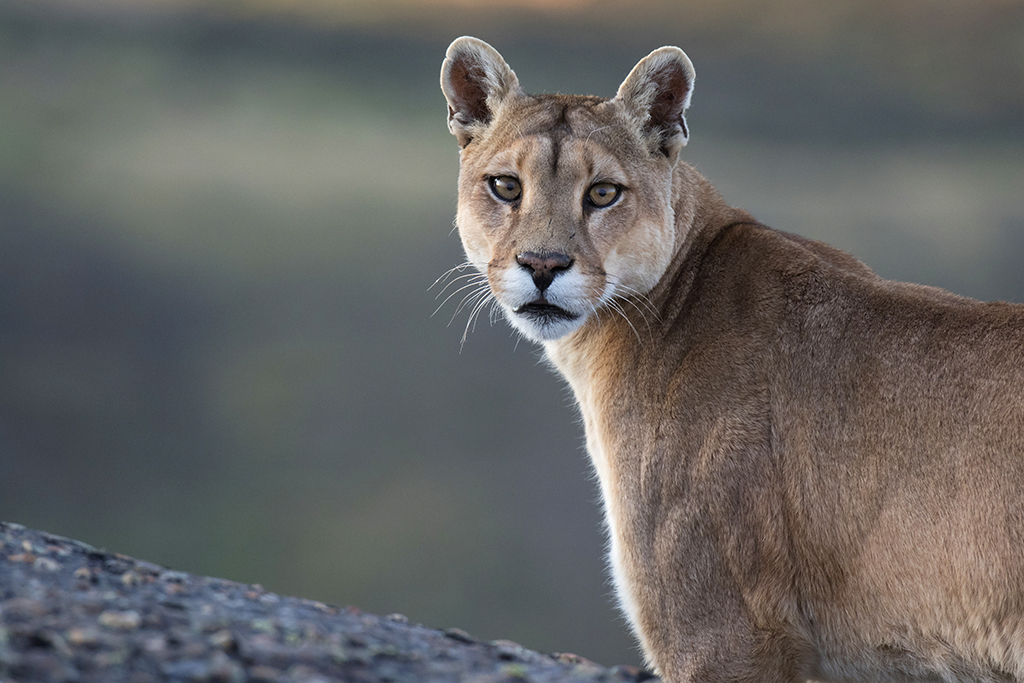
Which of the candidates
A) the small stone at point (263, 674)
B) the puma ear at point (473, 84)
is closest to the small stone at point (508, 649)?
the small stone at point (263, 674)

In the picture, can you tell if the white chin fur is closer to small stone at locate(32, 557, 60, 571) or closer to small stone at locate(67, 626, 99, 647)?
small stone at locate(67, 626, 99, 647)

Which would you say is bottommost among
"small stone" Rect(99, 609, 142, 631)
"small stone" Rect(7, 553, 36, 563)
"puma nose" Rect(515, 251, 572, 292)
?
"small stone" Rect(99, 609, 142, 631)

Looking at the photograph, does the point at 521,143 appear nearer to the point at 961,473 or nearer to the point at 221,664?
the point at 961,473

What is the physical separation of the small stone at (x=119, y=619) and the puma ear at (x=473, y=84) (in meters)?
2.82

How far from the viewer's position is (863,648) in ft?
12.6

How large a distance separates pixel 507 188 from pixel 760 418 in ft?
5.24

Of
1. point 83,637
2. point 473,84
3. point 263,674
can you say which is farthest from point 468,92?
point 83,637

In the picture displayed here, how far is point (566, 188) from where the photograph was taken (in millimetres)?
4148

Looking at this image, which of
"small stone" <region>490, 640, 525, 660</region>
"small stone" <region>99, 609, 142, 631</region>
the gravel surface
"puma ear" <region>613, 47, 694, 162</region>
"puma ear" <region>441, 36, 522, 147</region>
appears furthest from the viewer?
"small stone" <region>490, 640, 525, 660</region>

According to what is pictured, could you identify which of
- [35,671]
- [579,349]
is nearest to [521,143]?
[579,349]

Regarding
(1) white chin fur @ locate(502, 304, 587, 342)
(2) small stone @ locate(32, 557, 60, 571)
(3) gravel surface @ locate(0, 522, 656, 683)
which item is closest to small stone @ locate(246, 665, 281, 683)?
(3) gravel surface @ locate(0, 522, 656, 683)

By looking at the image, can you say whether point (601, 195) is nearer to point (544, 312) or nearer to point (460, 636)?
point (544, 312)

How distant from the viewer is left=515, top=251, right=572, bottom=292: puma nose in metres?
3.88

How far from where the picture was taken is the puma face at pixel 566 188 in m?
3.97
